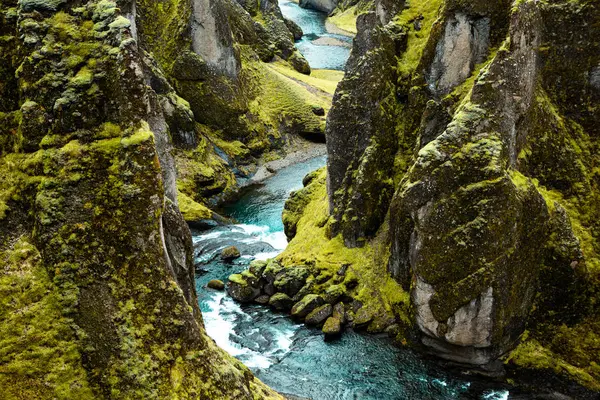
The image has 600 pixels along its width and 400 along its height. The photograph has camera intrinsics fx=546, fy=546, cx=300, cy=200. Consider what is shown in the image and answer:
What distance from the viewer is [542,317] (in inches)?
1084

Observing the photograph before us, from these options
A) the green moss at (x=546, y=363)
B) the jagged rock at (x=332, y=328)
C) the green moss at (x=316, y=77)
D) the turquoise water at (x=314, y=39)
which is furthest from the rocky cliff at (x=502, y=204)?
the turquoise water at (x=314, y=39)

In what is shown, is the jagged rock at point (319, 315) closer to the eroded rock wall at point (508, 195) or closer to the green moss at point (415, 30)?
the eroded rock wall at point (508, 195)

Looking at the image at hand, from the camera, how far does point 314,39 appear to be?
11381cm

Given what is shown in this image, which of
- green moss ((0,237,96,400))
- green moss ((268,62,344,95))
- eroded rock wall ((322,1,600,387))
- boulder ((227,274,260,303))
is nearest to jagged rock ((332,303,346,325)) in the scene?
eroded rock wall ((322,1,600,387))

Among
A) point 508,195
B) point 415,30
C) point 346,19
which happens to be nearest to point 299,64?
point 346,19

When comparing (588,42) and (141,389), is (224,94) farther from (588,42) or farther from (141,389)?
(141,389)

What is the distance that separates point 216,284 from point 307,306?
8.08 metres

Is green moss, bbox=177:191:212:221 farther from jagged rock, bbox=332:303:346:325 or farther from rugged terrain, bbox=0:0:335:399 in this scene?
rugged terrain, bbox=0:0:335:399

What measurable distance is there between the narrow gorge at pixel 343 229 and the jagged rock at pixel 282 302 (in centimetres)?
32

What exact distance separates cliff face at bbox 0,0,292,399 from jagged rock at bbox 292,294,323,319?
56.8 ft

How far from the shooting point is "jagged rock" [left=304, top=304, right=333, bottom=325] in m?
32.4

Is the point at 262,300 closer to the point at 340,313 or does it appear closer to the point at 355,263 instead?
the point at 340,313

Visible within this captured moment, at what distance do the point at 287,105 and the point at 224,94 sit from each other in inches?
458

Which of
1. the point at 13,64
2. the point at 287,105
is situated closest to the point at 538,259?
the point at 13,64
